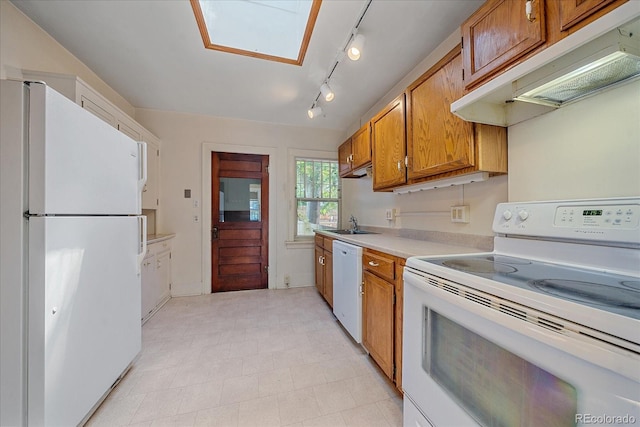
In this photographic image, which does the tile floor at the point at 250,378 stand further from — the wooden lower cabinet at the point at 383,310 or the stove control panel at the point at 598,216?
the stove control panel at the point at 598,216

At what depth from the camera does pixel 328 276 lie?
8.66 ft

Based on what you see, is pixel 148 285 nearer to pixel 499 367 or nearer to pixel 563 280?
pixel 499 367

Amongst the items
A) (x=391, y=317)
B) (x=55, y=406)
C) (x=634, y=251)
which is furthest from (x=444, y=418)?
(x=55, y=406)

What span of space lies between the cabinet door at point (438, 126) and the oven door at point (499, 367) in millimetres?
764

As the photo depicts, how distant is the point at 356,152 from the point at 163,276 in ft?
9.27

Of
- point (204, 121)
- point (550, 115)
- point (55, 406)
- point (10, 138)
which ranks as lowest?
point (55, 406)

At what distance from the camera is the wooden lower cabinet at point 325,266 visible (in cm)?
256

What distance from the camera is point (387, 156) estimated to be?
6.67 ft

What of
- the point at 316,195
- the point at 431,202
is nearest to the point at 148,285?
the point at 316,195

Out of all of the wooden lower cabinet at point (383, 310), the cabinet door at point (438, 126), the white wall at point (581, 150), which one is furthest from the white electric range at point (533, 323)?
the cabinet door at point (438, 126)

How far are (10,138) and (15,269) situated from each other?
1.81ft

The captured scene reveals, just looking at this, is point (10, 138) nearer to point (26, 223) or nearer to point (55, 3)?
point (26, 223)

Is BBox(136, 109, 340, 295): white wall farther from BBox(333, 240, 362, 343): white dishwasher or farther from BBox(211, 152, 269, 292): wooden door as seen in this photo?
BBox(333, 240, 362, 343): white dishwasher

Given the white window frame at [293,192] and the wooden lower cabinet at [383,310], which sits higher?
the white window frame at [293,192]
